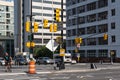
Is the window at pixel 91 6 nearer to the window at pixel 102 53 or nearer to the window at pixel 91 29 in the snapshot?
the window at pixel 91 29

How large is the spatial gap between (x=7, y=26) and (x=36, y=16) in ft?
65.0

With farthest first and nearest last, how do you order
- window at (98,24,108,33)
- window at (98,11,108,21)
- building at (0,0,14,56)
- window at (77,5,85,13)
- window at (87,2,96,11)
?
building at (0,0,14,56)
window at (77,5,85,13)
window at (87,2,96,11)
window at (98,11,108,21)
window at (98,24,108,33)

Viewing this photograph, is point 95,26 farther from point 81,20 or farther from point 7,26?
point 7,26

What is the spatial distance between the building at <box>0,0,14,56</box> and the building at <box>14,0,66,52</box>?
186 inches

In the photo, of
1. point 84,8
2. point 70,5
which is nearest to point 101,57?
point 84,8

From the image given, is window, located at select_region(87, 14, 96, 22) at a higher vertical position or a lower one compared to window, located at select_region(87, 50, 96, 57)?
higher

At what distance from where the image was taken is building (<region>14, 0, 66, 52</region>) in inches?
6255

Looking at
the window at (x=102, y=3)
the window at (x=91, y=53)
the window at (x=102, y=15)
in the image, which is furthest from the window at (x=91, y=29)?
the window at (x=102, y=3)

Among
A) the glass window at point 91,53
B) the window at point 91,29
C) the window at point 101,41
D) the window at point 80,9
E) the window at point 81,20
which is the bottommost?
the glass window at point 91,53

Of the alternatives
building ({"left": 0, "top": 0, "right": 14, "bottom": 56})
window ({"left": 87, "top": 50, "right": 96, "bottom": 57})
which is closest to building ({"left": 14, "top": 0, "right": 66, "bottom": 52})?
building ({"left": 0, "top": 0, "right": 14, "bottom": 56})

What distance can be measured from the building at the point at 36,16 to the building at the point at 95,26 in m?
43.7

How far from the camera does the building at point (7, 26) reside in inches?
6545

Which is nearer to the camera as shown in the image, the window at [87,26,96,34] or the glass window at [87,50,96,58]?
the glass window at [87,50,96,58]

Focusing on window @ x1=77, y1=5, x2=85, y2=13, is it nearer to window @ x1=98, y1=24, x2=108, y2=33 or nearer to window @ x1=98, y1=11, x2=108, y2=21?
window @ x1=98, y1=11, x2=108, y2=21
